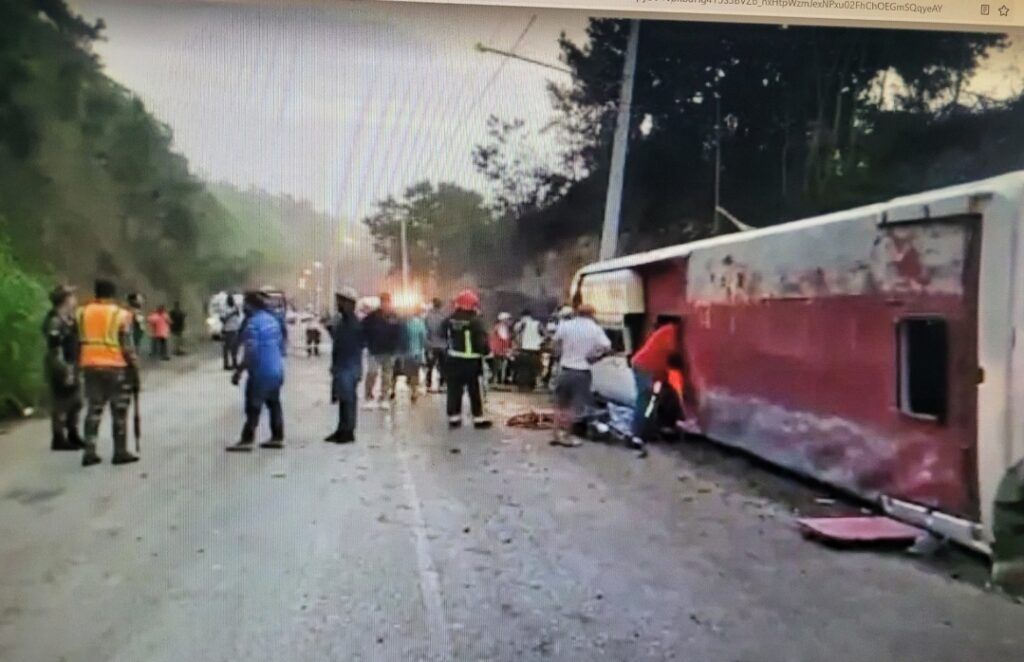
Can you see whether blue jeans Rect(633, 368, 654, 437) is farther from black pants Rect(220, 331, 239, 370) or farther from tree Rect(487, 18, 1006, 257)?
black pants Rect(220, 331, 239, 370)

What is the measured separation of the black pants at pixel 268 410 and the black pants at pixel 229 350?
0.05 m

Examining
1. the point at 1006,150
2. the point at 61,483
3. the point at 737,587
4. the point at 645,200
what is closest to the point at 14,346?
the point at 61,483

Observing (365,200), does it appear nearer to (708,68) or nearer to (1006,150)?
(708,68)

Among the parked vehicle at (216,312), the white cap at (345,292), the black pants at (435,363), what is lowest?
the black pants at (435,363)

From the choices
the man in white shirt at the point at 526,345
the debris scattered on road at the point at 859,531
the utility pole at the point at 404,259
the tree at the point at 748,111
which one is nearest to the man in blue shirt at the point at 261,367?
the utility pole at the point at 404,259

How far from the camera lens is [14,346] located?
6.40 ft

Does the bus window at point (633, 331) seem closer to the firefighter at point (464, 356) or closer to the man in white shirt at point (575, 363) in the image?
the man in white shirt at point (575, 363)

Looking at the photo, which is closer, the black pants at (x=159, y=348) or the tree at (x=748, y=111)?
the black pants at (x=159, y=348)

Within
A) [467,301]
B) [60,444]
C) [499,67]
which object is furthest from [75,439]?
[499,67]

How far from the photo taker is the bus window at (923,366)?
208 cm

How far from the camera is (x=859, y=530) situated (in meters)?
2.11

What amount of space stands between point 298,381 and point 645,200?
0.71 metres

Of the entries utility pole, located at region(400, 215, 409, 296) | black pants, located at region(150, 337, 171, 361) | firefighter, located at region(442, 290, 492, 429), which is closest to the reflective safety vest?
firefighter, located at region(442, 290, 492, 429)

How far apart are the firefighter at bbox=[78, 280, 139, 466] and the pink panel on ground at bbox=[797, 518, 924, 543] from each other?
1181 mm
